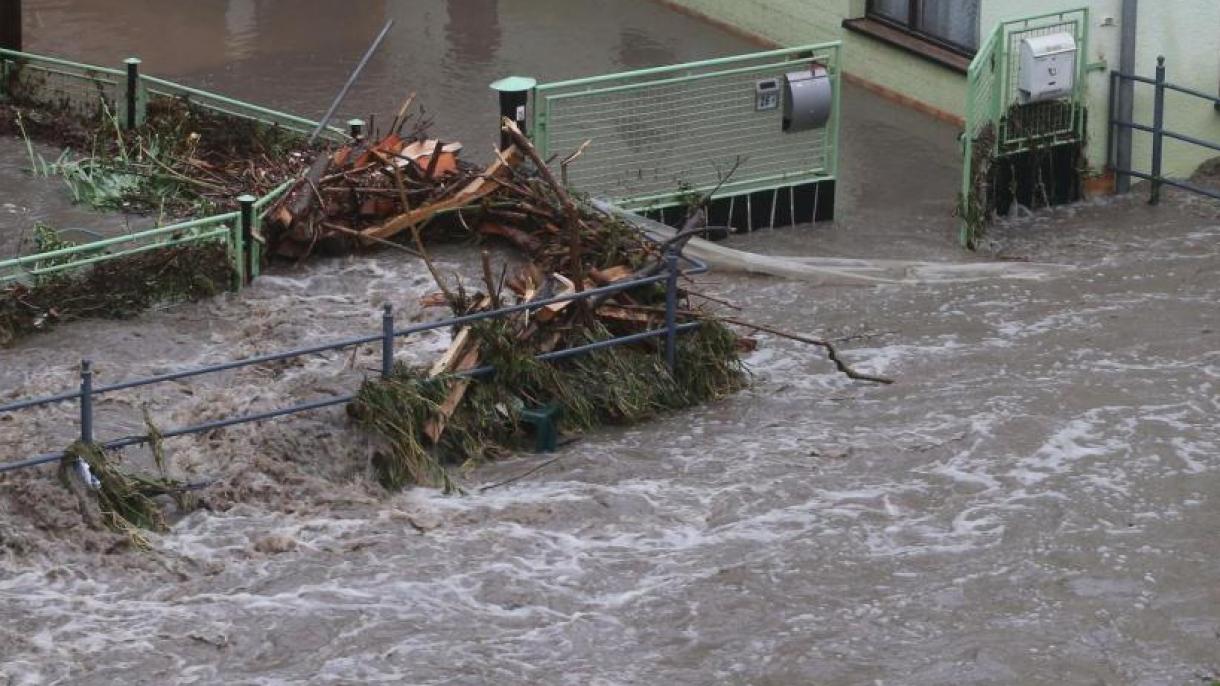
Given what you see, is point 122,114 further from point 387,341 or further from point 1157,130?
point 1157,130

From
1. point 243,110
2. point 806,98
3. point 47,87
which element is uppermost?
point 806,98

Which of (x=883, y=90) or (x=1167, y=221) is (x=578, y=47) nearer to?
(x=883, y=90)

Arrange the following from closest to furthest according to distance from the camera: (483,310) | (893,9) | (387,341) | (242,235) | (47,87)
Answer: (387,341), (483,310), (242,235), (47,87), (893,9)

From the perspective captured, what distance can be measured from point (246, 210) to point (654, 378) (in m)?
3.01

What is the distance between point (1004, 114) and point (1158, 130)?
119 centimetres

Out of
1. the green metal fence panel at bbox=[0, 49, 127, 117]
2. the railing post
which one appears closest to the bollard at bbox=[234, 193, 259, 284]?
the railing post

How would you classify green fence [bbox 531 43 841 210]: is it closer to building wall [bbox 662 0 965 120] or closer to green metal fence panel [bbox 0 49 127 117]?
building wall [bbox 662 0 965 120]

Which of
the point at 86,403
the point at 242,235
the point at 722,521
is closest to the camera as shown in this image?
the point at 86,403

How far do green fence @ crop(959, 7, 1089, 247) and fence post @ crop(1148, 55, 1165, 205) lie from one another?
22.4 inches

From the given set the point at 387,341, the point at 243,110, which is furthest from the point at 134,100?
the point at 387,341

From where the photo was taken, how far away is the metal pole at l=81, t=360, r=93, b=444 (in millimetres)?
10797

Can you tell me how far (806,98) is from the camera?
53.2ft

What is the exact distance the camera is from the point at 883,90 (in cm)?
1998

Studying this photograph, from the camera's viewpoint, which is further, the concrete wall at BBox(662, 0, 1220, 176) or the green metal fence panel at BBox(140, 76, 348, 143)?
the concrete wall at BBox(662, 0, 1220, 176)
